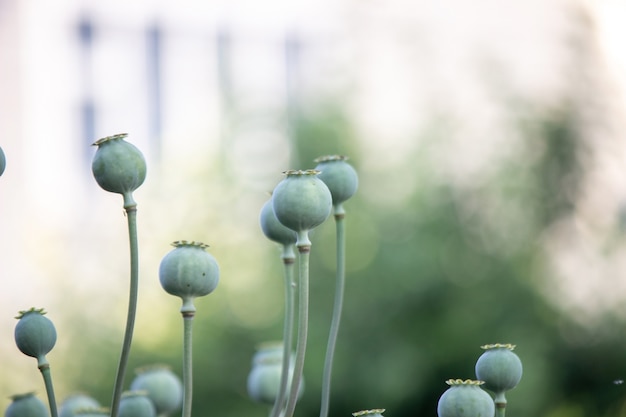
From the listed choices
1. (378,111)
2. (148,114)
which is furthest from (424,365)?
(148,114)

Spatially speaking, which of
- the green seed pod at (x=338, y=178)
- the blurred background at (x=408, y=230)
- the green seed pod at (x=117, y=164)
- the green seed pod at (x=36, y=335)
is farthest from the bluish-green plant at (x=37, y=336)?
the blurred background at (x=408, y=230)

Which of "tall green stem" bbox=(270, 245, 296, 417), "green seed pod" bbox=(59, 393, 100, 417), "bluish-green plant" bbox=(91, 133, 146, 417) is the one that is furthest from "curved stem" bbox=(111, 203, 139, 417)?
"green seed pod" bbox=(59, 393, 100, 417)

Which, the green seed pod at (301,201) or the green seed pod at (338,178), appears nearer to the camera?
the green seed pod at (301,201)

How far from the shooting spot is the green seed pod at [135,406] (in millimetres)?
661

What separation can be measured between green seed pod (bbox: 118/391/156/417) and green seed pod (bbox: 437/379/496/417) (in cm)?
23

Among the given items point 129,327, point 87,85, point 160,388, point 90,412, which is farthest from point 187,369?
point 87,85

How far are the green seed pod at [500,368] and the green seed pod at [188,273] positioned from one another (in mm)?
186

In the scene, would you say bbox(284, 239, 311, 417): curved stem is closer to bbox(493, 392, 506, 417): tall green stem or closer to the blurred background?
bbox(493, 392, 506, 417): tall green stem

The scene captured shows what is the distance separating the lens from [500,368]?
605mm

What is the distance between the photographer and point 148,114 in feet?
26.2

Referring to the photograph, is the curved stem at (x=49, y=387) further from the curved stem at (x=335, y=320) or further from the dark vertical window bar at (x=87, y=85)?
the dark vertical window bar at (x=87, y=85)

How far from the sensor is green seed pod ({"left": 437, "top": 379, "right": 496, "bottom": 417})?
54 cm

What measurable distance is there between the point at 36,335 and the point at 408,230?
3.22 metres

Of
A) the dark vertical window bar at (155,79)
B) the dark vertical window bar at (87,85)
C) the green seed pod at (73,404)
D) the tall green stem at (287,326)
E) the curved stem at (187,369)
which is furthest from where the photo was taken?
the dark vertical window bar at (155,79)
